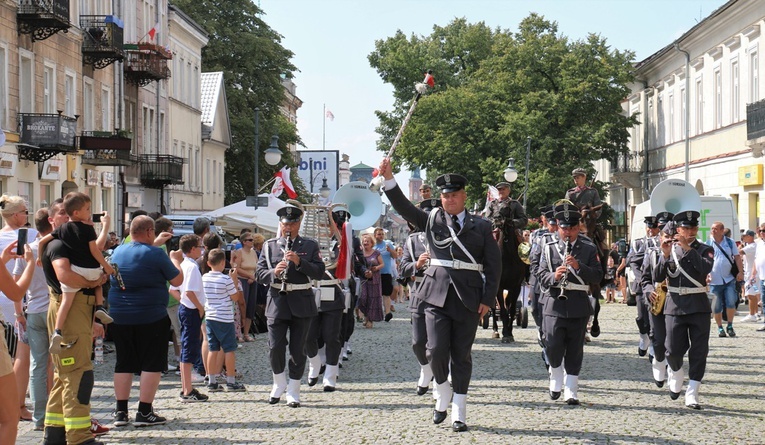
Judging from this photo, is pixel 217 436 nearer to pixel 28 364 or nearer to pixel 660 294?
pixel 28 364

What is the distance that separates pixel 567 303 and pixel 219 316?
11.6ft

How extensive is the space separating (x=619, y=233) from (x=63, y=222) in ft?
193

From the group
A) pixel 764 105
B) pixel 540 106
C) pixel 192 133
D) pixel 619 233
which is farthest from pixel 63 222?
pixel 619 233

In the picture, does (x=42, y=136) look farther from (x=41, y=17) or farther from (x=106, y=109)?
(x=106, y=109)

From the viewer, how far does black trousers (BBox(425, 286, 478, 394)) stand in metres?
10.7

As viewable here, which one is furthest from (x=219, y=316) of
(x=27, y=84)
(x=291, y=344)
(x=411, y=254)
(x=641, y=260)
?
(x=27, y=84)

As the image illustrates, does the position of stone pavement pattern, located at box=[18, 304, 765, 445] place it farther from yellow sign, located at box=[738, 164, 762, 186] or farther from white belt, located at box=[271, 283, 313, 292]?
yellow sign, located at box=[738, 164, 762, 186]

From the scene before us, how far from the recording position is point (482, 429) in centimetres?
1059

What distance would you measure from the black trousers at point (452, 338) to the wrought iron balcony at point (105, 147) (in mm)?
25032

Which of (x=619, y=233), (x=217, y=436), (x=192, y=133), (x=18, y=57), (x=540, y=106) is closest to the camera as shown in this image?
(x=217, y=436)

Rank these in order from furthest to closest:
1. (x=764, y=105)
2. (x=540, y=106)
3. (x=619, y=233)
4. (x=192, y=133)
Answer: (x=619, y=233) → (x=540, y=106) → (x=192, y=133) → (x=764, y=105)

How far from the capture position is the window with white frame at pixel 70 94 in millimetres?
35284

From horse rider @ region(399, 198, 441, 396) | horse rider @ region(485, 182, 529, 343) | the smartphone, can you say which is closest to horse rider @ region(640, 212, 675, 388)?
horse rider @ region(399, 198, 441, 396)

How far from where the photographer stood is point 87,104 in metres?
37.8
